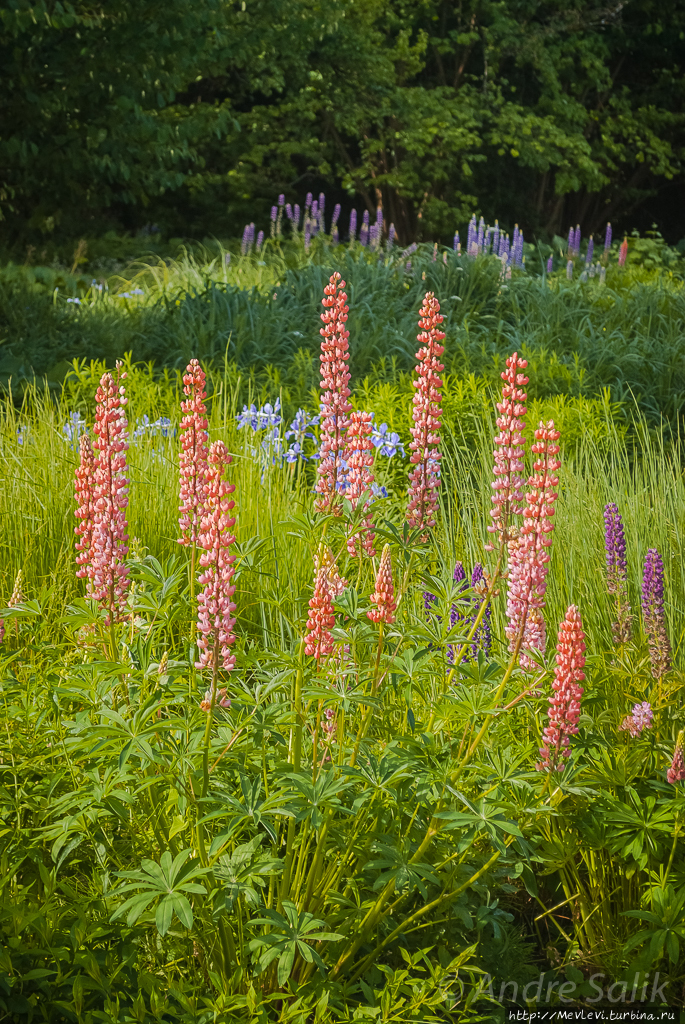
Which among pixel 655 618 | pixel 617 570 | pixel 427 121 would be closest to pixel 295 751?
pixel 655 618

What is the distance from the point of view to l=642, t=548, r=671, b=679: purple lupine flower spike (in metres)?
2.42

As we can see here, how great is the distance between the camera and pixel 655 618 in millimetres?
2484

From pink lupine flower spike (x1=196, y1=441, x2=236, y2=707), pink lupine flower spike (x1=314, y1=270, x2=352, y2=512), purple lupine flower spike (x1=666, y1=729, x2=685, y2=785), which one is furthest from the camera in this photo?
pink lupine flower spike (x1=314, y1=270, x2=352, y2=512)

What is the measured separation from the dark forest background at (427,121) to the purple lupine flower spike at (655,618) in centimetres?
985

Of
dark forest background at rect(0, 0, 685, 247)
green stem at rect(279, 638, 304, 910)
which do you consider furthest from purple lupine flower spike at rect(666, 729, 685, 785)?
dark forest background at rect(0, 0, 685, 247)

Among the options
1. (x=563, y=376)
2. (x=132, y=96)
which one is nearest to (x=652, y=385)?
(x=563, y=376)

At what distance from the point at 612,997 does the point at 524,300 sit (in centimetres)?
679

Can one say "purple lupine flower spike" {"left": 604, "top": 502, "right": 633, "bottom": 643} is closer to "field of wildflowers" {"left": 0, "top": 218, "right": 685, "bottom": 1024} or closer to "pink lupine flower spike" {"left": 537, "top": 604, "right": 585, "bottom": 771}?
"field of wildflowers" {"left": 0, "top": 218, "right": 685, "bottom": 1024}

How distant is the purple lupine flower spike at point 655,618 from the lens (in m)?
2.42

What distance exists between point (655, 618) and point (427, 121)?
15402mm

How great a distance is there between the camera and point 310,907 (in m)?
1.84

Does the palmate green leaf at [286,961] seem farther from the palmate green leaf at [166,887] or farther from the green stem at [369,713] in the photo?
the green stem at [369,713]

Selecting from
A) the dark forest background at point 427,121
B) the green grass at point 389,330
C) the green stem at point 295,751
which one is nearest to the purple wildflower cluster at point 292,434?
the green grass at point 389,330

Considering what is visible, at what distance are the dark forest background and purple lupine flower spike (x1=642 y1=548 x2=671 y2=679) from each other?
32.3 feet
